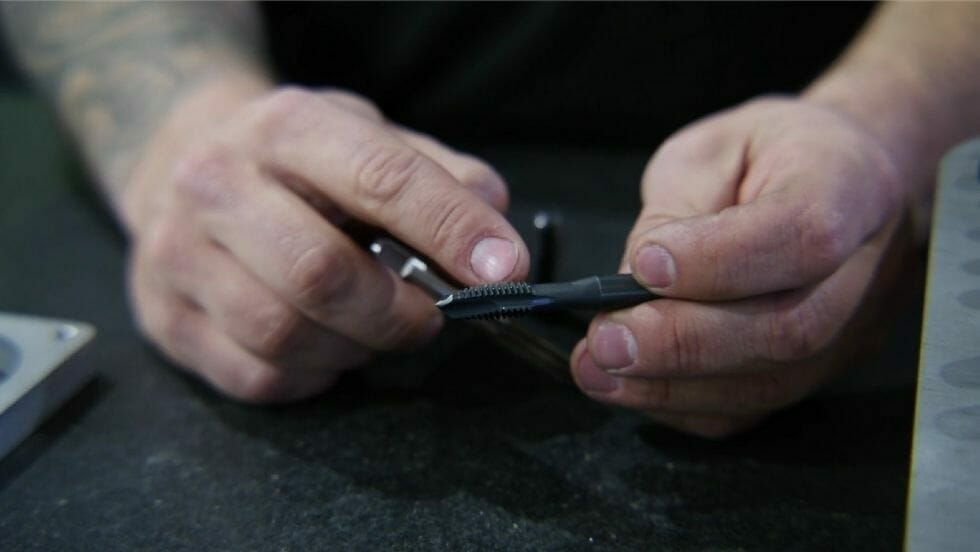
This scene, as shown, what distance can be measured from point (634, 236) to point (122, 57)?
0.53 meters

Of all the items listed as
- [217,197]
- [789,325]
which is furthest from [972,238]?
[217,197]

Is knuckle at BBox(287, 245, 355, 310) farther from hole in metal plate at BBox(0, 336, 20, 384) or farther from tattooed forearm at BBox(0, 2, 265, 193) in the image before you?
tattooed forearm at BBox(0, 2, 265, 193)

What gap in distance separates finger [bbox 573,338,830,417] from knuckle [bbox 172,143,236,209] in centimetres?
23

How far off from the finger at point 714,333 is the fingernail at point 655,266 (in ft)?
0.06

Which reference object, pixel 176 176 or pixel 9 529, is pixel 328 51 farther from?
pixel 9 529

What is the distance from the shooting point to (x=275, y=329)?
47 centimetres

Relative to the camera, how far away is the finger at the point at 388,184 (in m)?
0.41

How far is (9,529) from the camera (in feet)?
1.31

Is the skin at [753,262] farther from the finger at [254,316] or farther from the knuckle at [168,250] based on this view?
the knuckle at [168,250]

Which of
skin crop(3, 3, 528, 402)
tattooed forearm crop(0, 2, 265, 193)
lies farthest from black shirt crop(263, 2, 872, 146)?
skin crop(3, 3, 528, 402)

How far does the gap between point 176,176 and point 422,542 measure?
273 millimetres

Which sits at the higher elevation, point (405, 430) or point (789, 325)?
point (789, 325)

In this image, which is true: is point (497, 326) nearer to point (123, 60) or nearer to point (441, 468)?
point (441, 468)

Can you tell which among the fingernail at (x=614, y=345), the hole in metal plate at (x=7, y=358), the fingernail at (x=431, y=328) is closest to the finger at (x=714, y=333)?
the fingernail at (x=614, y=345)
